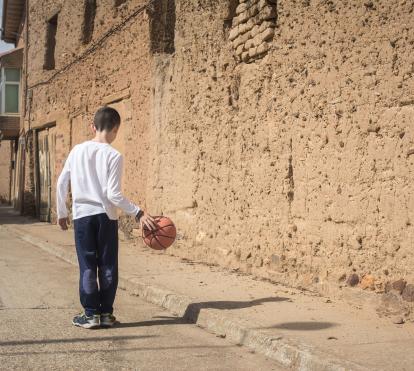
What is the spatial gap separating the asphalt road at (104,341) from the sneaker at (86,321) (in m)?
0.06

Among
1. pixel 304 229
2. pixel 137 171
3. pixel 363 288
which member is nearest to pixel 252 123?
pixel 304 229

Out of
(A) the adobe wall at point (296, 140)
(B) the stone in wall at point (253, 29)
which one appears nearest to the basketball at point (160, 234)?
(A) the adobe wall at point (296, 140)

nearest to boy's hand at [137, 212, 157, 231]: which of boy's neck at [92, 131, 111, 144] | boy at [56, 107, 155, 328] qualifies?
boy at [56, 107, 155, 328]

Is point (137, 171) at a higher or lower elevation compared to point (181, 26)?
lower

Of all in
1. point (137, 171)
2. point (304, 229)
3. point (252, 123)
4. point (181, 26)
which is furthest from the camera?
point (137, 171)

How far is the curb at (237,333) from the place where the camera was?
172 inches

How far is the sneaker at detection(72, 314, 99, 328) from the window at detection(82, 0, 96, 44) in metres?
10.8

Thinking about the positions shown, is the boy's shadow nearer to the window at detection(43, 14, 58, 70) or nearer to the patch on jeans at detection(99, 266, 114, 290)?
the patch on jeans at detection(99, 266, 114, 290)

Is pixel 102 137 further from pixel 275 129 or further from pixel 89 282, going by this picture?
pixel 275 129

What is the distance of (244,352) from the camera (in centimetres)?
505

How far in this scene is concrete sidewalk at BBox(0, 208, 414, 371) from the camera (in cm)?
449

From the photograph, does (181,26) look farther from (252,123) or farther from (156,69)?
(252,123)

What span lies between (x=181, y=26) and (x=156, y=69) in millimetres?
1028

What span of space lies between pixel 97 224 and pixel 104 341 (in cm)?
96
